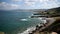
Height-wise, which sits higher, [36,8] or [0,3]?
[0,3]

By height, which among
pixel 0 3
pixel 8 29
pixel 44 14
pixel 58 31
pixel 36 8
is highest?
pixel 0 3

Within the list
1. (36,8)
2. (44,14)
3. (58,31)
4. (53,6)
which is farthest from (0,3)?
(58,31)

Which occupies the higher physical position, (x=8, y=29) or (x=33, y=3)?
(x=33, y=3)

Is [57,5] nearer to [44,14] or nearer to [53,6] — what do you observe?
A: [53,6]

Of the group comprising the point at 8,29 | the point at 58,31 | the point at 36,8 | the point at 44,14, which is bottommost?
the point at 58,31

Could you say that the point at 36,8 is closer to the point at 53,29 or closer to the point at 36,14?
the point at 36,14

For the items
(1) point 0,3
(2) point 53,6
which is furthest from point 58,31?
(1) point 0,3
